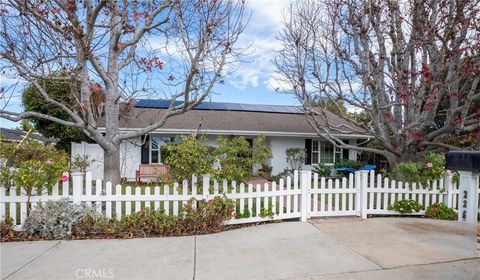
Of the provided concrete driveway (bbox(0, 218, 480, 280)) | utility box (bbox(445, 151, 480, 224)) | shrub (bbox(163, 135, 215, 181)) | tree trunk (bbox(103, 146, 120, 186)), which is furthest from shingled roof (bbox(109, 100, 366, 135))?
utility box (bbox(445, 151, 480, 224))

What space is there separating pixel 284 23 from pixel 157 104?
9.28m

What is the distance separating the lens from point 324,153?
17547 mm

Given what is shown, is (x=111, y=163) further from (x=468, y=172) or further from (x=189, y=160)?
(x=468, y=172)

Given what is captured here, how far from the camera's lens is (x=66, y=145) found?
52.0 feet

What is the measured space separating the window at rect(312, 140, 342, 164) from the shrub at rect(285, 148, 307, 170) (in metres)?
1.04

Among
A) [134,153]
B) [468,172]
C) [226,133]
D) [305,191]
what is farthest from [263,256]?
[134,153]

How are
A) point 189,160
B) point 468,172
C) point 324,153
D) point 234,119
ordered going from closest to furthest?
point 468,172
point 189,160
point 324,153
point 234,119

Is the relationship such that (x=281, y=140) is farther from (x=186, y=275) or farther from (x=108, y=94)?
(x=186, y=275)

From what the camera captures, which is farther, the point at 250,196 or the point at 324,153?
the point at 324,153

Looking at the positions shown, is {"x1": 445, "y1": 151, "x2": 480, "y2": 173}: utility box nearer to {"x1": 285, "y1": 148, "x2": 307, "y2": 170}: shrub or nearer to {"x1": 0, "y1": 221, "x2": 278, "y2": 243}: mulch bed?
{"x1": 0, "y1": 221, "x2": 278, "y2": 243}: mulch bed

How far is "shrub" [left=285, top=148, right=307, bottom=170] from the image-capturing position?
1628cm

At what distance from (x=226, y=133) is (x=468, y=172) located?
13112 millimetres

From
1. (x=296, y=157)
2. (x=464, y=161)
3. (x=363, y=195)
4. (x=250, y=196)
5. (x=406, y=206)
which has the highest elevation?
(x=464, y=161)

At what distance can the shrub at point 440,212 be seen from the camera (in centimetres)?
722
